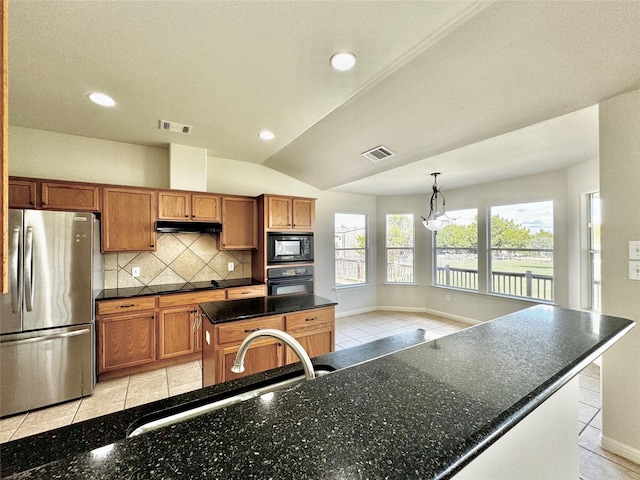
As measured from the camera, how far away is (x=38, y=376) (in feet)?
8.09

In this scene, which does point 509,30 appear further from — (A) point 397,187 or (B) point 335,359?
(A) point 397,187

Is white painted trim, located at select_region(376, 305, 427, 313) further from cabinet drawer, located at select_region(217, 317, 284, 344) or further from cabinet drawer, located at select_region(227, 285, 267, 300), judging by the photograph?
cabinet drawer, located at select_region(217, 317, 284, 344)

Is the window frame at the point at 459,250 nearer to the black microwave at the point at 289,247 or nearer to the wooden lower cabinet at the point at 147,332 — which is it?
the black microwave at the point at 289,247

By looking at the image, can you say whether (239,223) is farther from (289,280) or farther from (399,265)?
(399,265)

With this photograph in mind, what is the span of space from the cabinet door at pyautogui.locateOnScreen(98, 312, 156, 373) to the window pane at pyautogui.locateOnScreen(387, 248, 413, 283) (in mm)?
4535

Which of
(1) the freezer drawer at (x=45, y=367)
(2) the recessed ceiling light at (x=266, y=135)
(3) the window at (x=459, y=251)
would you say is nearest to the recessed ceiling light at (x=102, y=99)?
(2) the recessed ceiling light at (x=266, y=135)

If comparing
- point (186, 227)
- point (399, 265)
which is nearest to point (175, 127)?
point (186, 227)

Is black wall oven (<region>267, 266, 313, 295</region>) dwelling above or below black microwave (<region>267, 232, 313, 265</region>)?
below

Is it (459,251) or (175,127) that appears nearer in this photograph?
(175,127)

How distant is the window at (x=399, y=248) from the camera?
596 cm

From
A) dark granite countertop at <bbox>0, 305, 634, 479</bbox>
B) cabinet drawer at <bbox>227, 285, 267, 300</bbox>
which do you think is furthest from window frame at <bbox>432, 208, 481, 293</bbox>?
dark granite countertop at <bbox>0, 305, 634, 479</bbox>

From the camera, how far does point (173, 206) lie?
11.5 ft

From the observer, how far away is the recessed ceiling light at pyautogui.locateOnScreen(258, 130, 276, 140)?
315cm

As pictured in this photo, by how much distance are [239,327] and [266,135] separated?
2.23 metres
